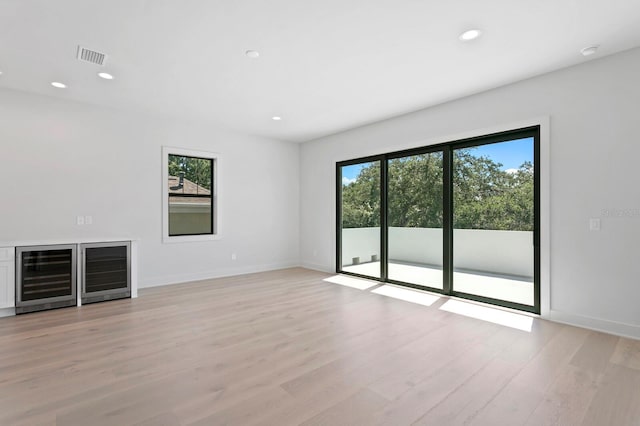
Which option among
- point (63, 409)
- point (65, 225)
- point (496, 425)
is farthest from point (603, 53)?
point (65, 225)

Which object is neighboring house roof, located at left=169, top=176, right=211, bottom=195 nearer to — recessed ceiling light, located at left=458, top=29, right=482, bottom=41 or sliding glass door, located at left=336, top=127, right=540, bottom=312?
sliding glass door, located at left=336, top=127, right=540, bottom=312

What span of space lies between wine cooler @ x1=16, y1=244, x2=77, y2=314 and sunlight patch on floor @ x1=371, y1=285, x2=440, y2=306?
414 cm

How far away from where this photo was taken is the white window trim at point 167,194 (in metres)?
5.34

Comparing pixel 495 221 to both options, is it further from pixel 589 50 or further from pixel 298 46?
pixel 298 46

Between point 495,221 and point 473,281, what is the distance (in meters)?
0.88

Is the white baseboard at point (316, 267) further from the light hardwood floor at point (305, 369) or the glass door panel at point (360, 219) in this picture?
the light hardwood floor at point (305, 369)

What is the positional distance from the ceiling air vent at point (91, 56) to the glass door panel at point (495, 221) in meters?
4.45

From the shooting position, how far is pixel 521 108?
377 cm

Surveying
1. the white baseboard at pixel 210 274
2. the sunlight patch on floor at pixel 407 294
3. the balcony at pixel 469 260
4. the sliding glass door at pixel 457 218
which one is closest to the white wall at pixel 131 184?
the white baseboard at pixel 210 274

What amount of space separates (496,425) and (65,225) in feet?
18.0

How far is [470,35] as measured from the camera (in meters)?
2.84

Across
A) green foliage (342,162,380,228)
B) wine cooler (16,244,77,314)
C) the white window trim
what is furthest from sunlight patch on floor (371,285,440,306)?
wine cooler (16,244,77,314)

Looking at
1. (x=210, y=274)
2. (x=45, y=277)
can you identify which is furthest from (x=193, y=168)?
(x=45, y=277)

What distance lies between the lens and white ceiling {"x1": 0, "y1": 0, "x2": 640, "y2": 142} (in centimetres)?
250
